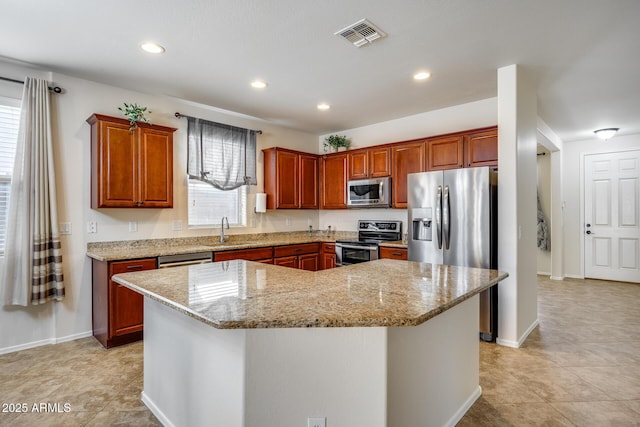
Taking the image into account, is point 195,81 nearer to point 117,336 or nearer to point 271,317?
point 117,336

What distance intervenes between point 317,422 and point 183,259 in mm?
2491

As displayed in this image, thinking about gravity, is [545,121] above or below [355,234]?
above

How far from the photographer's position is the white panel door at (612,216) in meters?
5.78

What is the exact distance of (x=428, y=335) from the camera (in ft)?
5.59

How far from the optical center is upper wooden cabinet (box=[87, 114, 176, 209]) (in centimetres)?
328

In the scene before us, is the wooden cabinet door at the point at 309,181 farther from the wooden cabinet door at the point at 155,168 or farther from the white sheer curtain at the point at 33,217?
the white sheer curtain at the point at 33,217

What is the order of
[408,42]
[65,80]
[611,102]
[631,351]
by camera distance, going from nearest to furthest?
[408,42]
[631,351]
[65,80]
[611,102]

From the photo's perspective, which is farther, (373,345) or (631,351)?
(631,351)

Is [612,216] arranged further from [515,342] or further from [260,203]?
[260,203]

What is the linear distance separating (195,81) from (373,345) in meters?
3.17

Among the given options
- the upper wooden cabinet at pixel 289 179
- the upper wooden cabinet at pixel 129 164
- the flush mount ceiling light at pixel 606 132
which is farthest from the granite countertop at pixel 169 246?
the flush mount ceiling light at pixel 606 132

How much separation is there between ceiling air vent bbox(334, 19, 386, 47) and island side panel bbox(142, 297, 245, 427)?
7.16 feet

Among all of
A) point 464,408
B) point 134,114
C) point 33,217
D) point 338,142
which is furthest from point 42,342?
point 338,142

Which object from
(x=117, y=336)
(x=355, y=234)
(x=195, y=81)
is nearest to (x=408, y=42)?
(x=195, y=81)
